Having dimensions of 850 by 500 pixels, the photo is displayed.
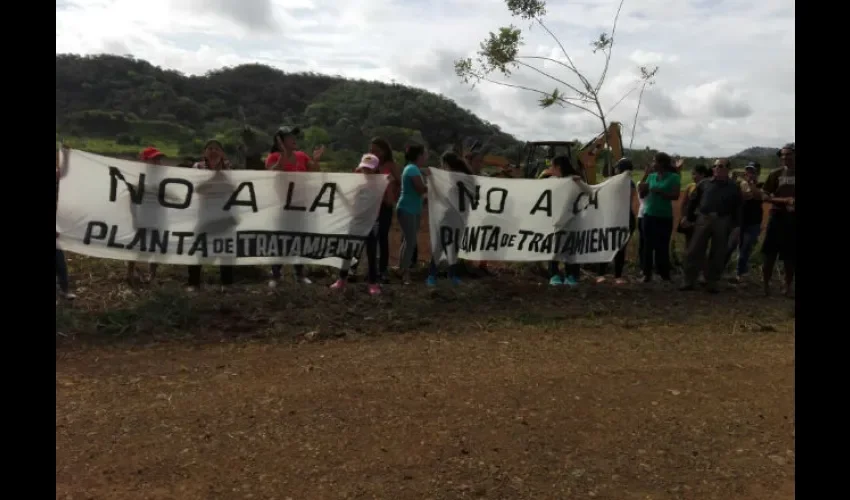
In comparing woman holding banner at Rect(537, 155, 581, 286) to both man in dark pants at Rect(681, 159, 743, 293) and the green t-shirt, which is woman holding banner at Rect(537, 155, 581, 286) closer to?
the green t-shirt

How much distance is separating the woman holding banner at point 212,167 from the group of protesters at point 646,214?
0.01 metres

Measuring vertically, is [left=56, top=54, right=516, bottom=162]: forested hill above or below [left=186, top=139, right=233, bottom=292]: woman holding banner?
above

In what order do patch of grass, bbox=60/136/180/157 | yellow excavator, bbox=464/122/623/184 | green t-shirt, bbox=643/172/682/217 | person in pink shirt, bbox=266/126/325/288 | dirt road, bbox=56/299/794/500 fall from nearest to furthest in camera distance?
dirt road, bbox=56/299/794/500 → person in pink shirt, bbox=266/126/325/288 → green t-shirt, bbox=643/172/682/217 → yellow excavator, bbox=464/122/623/184 → patch of grass, bbox=60/136/180/157

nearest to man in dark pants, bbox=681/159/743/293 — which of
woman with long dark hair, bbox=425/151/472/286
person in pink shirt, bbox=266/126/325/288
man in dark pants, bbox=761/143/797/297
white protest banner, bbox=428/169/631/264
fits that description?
man in dark pants, bbox=761/143/797/297

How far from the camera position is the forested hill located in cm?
4631

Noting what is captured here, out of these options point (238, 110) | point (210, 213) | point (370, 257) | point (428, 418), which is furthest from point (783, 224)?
point (238, 110)

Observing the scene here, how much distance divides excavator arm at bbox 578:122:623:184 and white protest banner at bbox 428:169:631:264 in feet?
21.5

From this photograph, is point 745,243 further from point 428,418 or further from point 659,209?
point 428,418

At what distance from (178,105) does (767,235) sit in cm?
5824

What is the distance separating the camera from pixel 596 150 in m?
16.6

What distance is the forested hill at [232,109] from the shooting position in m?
46.3

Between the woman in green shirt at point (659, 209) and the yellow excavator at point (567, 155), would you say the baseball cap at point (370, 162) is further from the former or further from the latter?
the yellow excavator at point (567, 155)

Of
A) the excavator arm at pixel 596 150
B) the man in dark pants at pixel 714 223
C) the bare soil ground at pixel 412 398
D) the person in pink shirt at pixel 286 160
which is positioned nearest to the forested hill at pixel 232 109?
the excavator arm at pixel 596 150
